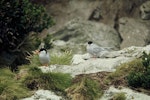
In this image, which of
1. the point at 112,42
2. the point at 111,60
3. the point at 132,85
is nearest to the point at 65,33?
the point at 112,42

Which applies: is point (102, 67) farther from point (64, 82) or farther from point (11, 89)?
point (11, 89)

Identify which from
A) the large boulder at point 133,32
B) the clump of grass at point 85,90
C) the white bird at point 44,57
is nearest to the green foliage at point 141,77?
the clump of grass at point 85,90

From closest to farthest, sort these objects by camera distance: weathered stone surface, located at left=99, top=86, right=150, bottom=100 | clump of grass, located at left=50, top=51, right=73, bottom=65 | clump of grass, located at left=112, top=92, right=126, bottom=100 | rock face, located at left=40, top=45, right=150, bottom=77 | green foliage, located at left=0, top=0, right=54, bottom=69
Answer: clump of grass, located at left=112, top=92, right=126, bottom=100
weathered stone surface, located at left=99, top=86, right=150, bottom=100
rock face, located at left=40, top=45, right=150, bottom=77
clump of grass, located at left=50, top=51, right=73, bottom=65
green foliage, located at left=0, top=0, right=54, bottom=69

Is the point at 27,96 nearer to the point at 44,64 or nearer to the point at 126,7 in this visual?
the point at 44,64

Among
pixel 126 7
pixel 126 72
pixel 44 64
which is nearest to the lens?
pixel 126 72

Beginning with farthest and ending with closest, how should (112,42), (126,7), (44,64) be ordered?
(126,7) → (112,42) → (44,64)

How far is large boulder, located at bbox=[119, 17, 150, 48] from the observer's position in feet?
67.6

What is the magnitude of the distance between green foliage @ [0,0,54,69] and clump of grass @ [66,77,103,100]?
4728 mm

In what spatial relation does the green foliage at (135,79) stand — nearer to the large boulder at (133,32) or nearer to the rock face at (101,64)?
the rock face at (101,64)

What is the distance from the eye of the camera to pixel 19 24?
597 inches

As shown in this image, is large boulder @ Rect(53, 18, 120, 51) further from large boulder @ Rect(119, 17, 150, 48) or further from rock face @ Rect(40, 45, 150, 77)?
rock face @ Rect(40, 45, 150, 77)

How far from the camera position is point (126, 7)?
2255 centimetres

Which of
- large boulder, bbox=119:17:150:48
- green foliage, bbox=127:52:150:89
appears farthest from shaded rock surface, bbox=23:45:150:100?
large boulder, bbox=119:17:150:48

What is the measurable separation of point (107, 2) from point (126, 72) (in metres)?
11.4
